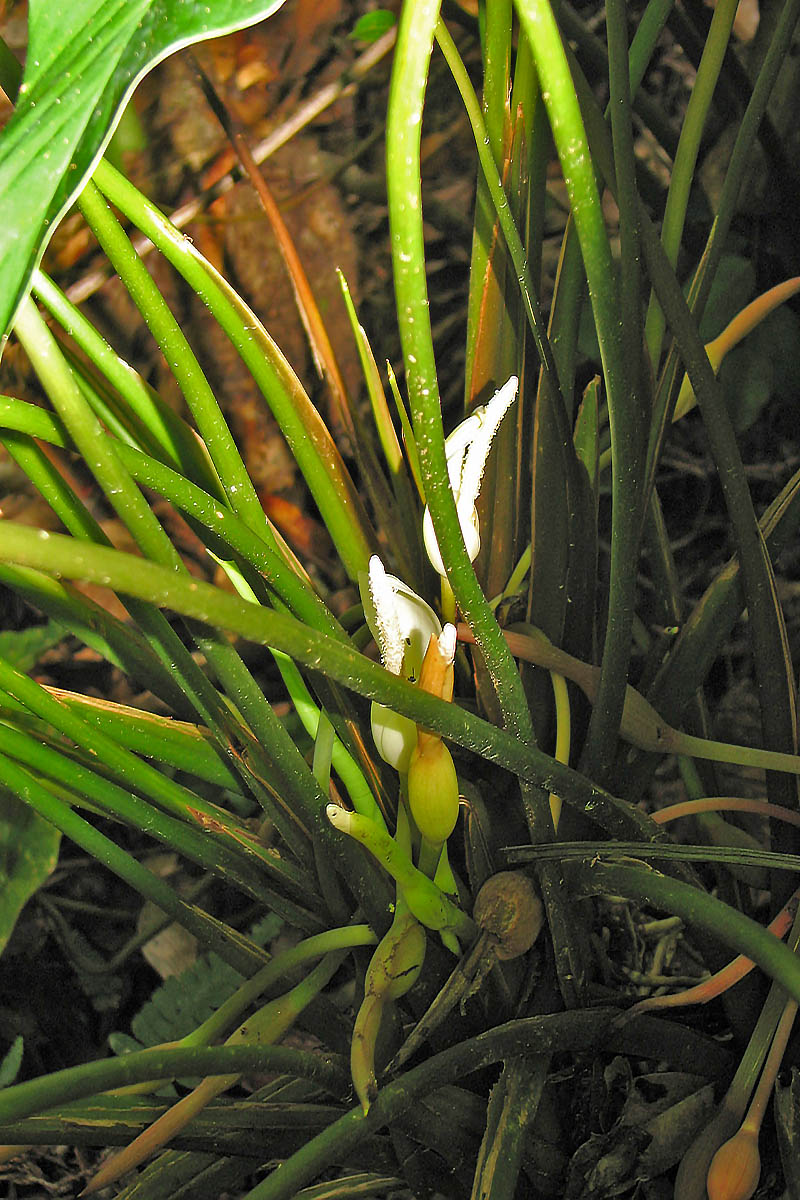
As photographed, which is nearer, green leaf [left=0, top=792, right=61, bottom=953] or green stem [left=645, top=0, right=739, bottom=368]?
green stem [left=645, top=0, right=739, bottom=368]

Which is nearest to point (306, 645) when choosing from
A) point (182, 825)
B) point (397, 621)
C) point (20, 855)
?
point (397, 621)

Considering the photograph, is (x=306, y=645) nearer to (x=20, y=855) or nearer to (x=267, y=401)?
(x=267, y=401)

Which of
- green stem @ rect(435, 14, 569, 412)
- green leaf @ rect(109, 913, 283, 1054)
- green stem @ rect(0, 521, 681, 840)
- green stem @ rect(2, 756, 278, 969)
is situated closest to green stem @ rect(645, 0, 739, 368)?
green stem @ rect(435, 14, 569, 412)

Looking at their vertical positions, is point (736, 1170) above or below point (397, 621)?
below

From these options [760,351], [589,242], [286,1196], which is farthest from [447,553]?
[760,351]

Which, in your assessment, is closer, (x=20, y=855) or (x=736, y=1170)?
(x=736, y=1170)

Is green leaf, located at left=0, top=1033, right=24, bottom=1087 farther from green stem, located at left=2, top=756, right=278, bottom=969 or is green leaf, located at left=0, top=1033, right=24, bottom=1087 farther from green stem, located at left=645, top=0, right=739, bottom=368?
green stem, located at left=645, top=0, right=739, bottom=368
